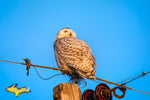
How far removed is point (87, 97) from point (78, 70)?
4.64 ft

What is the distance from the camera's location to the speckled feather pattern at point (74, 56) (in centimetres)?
433

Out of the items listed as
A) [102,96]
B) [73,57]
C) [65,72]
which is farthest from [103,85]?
[73,57]

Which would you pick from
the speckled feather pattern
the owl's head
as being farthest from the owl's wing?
the owl's head

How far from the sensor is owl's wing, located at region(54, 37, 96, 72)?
14.5 ft

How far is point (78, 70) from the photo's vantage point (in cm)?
424

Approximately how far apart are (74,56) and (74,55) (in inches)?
1.4

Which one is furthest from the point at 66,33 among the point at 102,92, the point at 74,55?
the point at 102,92

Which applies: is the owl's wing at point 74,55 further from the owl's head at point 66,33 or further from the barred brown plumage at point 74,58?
the owl's head at point 66,33

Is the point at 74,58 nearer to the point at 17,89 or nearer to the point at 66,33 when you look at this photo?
the point at 17,89

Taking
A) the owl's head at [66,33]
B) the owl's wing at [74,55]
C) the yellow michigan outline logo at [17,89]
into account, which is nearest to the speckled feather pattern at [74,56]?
the owl's wing at [74,55]

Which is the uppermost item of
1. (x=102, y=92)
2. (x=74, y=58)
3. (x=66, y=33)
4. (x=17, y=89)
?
(x=66, y=33)

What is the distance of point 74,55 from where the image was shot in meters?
4.72

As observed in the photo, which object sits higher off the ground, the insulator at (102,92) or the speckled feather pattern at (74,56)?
the speckled feather pattern at (74,56)

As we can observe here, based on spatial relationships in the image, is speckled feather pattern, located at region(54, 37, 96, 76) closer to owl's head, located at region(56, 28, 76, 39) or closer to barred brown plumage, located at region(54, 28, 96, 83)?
barred brown plumage, located at region(54, 28, 96, 83)
